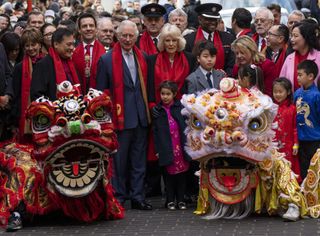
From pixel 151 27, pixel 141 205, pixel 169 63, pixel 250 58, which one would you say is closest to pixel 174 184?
pixel 141 205

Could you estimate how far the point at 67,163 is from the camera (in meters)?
12.4

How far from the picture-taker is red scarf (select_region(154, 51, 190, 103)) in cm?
1380

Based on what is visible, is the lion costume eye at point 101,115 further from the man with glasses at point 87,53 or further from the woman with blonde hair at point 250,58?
the woman with blonde hair at point 250,58

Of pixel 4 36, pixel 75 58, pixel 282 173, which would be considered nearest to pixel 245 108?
pixel 282 173

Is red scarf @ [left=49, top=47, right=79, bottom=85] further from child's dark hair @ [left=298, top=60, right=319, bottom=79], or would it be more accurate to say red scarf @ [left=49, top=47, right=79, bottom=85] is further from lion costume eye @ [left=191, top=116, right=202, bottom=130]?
child's dark hair @ [left=298, top=60, right=319, bottom=79]

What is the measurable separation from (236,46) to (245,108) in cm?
177

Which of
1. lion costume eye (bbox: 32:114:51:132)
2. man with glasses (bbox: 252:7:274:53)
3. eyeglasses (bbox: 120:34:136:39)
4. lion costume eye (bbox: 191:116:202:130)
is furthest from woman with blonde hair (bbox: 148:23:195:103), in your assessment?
man with glasses (bbox: 252:7:274:53)

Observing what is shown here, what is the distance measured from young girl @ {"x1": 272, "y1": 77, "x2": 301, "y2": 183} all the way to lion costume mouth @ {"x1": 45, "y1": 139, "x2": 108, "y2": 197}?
7.20 ft

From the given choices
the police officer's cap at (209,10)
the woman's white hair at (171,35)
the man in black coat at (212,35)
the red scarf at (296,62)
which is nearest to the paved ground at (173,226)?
the red scarf at (296,62)

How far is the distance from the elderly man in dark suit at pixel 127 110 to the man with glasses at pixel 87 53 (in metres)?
0.35

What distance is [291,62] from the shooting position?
46.5 feet

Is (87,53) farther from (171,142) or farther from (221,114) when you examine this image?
(221,114)

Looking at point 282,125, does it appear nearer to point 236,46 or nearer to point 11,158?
point 236,46

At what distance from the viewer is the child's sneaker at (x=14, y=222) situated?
12.3 metres
